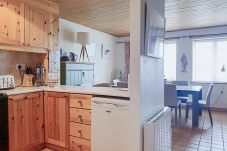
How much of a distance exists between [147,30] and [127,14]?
226 centimetres

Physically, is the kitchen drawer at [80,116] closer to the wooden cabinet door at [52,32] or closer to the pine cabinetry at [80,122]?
the pine cabinetry at [80,122]

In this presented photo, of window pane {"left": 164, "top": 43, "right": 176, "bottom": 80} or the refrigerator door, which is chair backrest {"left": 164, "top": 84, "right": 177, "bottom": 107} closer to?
the refrigerator door

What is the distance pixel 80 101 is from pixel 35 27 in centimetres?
152

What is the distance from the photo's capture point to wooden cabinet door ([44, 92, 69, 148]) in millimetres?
2723

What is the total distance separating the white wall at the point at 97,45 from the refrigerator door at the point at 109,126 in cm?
282

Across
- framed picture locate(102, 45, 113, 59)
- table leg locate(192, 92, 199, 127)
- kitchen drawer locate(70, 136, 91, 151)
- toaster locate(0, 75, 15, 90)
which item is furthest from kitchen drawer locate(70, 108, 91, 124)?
framed picture locate(102, 45, 113, 59)

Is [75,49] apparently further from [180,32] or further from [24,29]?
[180,32]

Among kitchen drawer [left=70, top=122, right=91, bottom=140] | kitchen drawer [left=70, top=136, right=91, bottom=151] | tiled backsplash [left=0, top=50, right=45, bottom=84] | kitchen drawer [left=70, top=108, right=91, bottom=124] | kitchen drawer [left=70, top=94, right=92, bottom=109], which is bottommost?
kitchen drawer [left=70, top=136, right=91, bottom=151]

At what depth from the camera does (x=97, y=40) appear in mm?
6137

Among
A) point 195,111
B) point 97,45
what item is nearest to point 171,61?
point 97,45

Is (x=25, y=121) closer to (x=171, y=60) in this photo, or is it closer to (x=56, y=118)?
(x=56, y=118)

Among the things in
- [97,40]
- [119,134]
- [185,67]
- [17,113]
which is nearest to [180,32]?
[185,67]

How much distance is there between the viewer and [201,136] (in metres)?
3.56

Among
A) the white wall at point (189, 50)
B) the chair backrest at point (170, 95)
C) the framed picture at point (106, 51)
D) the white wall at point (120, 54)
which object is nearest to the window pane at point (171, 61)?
the white wall at point (189, 50)
